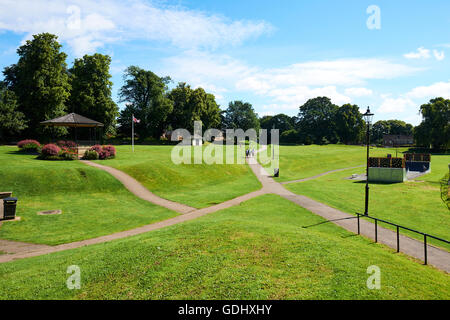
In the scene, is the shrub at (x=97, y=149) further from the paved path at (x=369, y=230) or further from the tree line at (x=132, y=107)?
the paved path at (x=369, y=230)

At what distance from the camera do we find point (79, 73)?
58.4 m

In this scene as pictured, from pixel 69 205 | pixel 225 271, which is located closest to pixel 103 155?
pixel 69 205

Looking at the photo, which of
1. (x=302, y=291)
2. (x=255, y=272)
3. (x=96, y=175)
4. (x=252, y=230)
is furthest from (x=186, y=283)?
(x=96, y=175)

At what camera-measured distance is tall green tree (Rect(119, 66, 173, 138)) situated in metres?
74.0

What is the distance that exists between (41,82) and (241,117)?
243 feet

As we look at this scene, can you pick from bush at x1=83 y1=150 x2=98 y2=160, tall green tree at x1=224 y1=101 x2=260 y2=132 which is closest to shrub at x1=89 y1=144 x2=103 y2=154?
bush at x1=83 y1=150 x2=98 y2=160

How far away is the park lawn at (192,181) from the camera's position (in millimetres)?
25914

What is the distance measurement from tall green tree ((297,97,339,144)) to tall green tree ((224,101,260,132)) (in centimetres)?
2199

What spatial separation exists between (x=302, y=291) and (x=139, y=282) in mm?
4620

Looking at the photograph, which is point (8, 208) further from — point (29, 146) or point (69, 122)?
point (29, 146)

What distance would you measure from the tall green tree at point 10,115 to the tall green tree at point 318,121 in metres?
89.1

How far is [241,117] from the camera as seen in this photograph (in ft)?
366

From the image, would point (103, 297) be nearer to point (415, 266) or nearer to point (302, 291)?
point (302, 291)

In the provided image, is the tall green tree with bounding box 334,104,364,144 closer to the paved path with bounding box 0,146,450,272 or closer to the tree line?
the tree line
